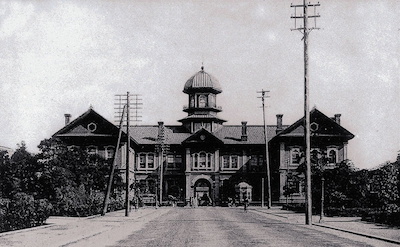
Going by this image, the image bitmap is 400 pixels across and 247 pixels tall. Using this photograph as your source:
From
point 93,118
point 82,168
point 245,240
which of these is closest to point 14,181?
point 82,168

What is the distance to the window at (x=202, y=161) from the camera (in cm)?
7406

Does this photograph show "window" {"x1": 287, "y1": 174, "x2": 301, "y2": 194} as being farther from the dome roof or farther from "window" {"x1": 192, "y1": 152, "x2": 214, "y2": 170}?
the dome roof

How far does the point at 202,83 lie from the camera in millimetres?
79812

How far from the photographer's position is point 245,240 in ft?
63.7

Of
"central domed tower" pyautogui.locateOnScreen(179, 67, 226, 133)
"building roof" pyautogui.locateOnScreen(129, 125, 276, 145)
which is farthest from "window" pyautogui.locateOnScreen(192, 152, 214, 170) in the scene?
"central domed tower" pyautogui.locateOnScreen(179, 67, 226, 133)

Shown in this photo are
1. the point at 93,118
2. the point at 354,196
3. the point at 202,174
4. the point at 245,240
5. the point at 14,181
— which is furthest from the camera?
the point at 202,174

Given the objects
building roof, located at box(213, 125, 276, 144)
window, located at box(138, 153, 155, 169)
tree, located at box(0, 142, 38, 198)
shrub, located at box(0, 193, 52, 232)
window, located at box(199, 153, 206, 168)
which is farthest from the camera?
window, located at box(138, 153, 155, 169)

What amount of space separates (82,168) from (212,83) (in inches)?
1442

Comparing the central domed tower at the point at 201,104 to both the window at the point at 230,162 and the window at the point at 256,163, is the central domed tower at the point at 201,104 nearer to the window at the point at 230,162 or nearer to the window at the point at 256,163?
the window at the point at 230,162

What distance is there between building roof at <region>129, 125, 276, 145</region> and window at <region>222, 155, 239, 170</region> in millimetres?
1905

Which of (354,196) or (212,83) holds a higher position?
(212,83)

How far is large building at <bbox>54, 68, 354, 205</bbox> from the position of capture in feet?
225

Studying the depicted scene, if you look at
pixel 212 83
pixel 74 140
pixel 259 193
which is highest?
pixel 212 83

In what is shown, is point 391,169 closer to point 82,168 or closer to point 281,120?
point 82,168
